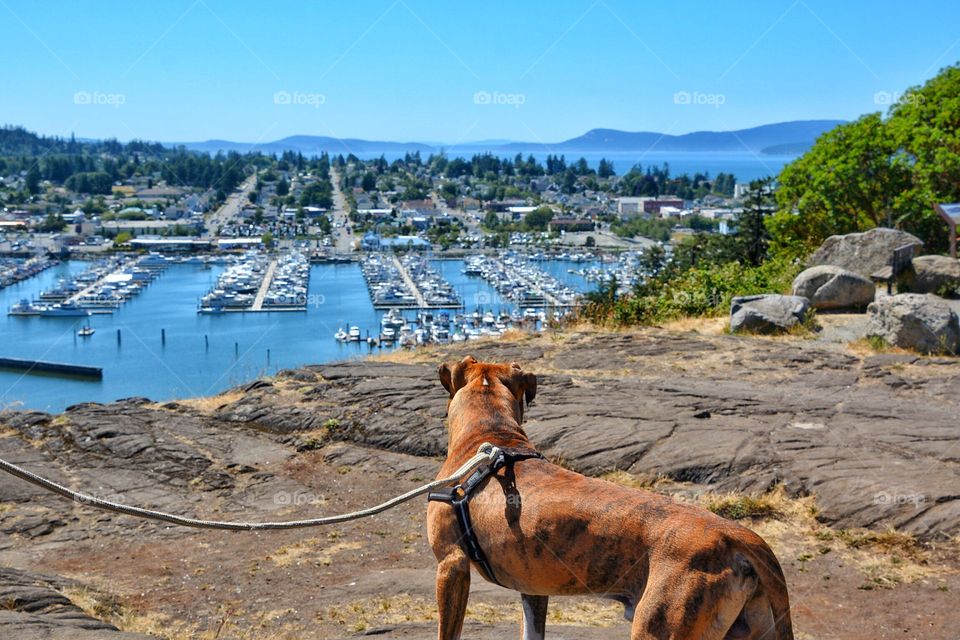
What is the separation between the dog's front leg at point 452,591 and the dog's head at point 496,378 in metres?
0.96

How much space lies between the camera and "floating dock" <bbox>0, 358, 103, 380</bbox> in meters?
44.0

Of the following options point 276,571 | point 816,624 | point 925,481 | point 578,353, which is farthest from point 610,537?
point 578,353

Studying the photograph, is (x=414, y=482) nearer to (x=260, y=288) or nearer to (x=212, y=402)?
(x=212, y=402)

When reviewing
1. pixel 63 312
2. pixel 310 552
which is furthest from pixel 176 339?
pixel 310 552

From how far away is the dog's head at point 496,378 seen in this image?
4715 mm

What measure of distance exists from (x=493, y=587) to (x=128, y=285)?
89214mm

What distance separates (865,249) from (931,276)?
4.21 feet

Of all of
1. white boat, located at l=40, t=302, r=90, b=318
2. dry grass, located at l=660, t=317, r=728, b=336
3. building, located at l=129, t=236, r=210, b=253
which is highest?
dry grass, located at l=660, t=317, r=728, b=336

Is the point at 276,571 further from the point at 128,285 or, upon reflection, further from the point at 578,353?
the point at 128,285

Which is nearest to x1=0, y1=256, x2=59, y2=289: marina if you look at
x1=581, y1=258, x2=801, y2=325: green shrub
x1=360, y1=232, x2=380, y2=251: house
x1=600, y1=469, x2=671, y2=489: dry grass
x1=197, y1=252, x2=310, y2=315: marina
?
x1=197, y1=252, x2=310, y2=315: marina

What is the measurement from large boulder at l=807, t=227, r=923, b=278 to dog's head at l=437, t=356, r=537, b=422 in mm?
14398

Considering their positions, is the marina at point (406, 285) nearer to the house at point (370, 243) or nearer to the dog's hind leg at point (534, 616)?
the house at point (370, 243)

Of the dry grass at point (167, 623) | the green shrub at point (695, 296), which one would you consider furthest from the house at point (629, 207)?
the dry grass at point (167, 623)

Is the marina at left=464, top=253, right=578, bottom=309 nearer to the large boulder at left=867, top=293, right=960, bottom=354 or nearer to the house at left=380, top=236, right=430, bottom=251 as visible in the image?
the house at left=380, top=236, right=430, bottom=251
